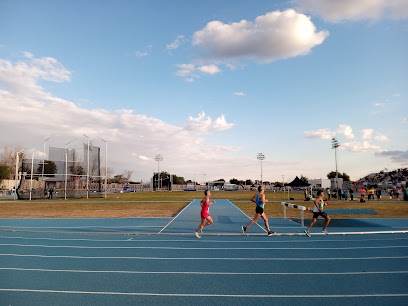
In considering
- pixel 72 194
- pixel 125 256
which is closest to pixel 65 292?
pixel 125 256

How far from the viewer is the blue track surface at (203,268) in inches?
227

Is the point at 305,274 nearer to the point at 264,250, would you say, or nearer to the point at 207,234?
the point at 264,250

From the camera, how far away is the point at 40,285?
644 cm

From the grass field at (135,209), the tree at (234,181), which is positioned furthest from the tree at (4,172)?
the tree at (234,181)

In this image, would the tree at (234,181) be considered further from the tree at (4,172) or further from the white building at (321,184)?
the tree at (4,172)

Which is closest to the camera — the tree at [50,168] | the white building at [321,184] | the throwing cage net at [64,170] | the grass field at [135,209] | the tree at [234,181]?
the grass field at [135,209]

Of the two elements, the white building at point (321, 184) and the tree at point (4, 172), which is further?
the white building at point (321, 184)

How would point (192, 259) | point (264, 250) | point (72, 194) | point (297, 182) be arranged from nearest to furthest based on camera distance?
point (192, 259) < point (264, 250) < point (72, 194) < point (297, 182)

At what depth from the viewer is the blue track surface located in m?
5.78

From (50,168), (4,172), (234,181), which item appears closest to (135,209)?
(50,168)

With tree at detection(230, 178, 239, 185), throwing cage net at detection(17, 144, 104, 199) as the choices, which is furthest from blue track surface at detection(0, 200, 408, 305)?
tree at detection(230, 178, 239, 185)

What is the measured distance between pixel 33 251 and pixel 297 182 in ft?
160

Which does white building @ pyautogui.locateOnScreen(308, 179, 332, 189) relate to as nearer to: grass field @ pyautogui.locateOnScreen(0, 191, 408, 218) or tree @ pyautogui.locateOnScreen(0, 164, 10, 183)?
grass field @ pyautogui.locateOnScreen(0, 191, 408, 218)

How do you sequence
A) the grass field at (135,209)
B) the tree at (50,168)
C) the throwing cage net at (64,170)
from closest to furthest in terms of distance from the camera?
the grass field at (135,209) < the throwing cage net at (64,170) < the tree at (50,168)
